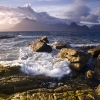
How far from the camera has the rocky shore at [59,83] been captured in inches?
602

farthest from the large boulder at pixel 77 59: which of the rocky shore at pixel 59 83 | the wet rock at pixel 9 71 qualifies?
the wet rock at pixel 9 71

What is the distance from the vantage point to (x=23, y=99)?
47.9ft

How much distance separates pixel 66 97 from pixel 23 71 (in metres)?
9.23

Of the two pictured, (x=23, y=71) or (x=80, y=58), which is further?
(x=80, y=58)

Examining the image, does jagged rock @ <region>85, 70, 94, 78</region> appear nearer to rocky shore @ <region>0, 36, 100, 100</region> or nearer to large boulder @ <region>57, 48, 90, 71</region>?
rocky shore @ <region>0, 36, 100, 100</region>

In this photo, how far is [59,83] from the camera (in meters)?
21.1

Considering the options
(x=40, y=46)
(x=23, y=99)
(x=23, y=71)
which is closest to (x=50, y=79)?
(x=23, y=71)

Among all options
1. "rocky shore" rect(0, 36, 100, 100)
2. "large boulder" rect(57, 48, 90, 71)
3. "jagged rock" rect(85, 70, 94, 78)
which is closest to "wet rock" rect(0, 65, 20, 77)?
"rocky shore" rect(0, 36, 100, 100)

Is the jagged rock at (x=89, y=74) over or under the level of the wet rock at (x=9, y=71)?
under

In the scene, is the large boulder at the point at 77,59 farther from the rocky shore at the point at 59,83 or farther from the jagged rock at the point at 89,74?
the jagged rock at the point at 89,74

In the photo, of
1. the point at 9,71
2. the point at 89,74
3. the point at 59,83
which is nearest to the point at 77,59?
the point at 89,74

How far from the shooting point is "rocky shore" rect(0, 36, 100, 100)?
1529 cm

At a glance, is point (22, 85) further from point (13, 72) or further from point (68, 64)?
point (68, 64)

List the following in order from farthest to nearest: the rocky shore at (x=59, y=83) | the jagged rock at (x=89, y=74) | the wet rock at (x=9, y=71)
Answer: the jagged rock at (x=89, y=74)
the wet rock at (x=9, y=71)
the rocky shore at (x=59, y=83)
